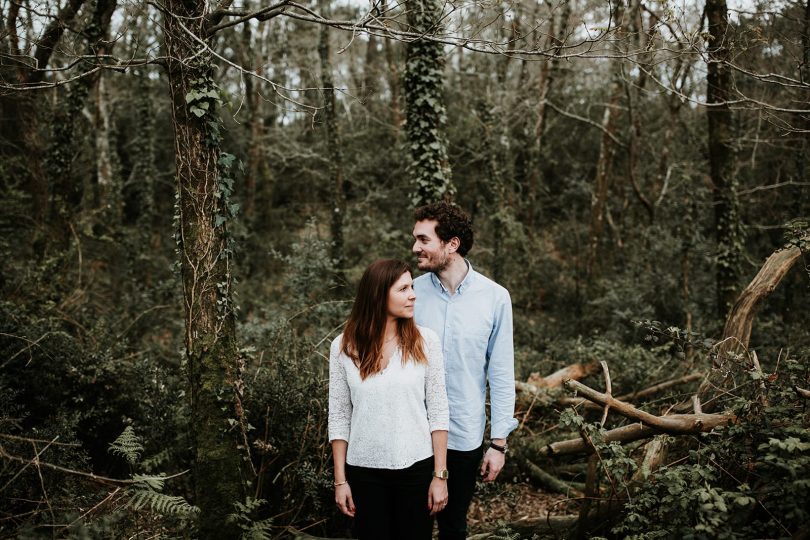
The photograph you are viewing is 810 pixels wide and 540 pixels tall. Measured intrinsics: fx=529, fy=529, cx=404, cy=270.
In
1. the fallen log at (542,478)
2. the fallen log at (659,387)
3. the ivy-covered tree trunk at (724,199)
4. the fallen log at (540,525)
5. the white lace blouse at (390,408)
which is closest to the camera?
the white lace blouse at (390,408)

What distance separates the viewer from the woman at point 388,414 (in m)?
2.67

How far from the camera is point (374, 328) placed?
276 cm

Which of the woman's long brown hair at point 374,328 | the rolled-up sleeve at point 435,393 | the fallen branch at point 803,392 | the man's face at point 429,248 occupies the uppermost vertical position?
the man's face at point 429,248

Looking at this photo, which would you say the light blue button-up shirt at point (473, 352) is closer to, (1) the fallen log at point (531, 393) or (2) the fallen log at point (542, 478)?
(2) the fallen log at point (542, 478)

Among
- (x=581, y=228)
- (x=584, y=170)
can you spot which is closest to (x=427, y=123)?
(x=581, y=228)

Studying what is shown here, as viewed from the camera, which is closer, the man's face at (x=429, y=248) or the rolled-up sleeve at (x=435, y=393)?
the rolled-up sleeve at (x=435, y=393)

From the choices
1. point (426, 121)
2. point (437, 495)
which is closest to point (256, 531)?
point (437, 495)

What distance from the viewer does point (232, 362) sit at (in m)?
3.72

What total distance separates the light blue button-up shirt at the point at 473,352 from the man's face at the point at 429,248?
156 millimetres

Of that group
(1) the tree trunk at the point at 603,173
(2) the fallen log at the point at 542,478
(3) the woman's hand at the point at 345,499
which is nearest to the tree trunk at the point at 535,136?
(1) the tree trunk at the point at 603,173

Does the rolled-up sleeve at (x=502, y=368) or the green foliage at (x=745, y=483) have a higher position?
the rolled-up sleeve at (x=502, y=368)

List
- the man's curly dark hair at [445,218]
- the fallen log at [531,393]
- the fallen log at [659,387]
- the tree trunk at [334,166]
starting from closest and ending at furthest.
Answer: the man's curly dark hair at [445,218], the fallen log at [531,393], the fallen log at [659,387], the tree trunk at [334,166]

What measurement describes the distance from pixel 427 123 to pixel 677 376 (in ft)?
15.0

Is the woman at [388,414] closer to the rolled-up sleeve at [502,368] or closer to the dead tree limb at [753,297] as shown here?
the rolled-up sleeve at [502,368]
